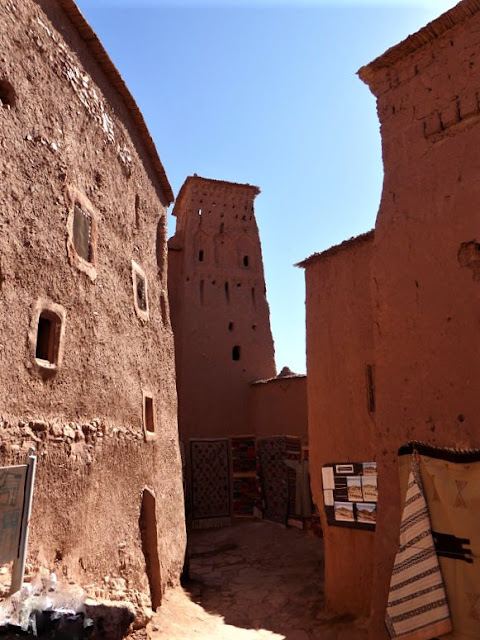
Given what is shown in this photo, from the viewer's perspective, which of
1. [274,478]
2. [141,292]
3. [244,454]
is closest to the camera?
[141,292]

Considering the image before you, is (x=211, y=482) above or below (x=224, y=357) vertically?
below

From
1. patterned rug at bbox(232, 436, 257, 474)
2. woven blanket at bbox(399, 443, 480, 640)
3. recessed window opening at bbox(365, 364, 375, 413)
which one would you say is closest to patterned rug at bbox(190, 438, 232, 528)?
patterned rug at bbox(232, 436, 257, 474)

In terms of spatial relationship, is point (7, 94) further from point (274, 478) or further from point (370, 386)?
point (274, 478)

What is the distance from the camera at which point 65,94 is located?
656 cm

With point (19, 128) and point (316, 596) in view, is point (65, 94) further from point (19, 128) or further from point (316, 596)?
point (316, 596)

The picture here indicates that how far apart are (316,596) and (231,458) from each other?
7296mm

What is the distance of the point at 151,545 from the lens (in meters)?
7.66

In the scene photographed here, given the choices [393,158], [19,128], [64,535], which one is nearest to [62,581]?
[64,535]

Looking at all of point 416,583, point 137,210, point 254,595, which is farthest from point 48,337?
point 254,595

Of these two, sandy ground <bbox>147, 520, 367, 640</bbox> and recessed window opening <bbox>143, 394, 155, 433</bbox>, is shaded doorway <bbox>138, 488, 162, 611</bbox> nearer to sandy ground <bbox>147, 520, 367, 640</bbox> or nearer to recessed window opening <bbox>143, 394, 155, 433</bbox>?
sandy ground <bbox>147, 520, 367, 640</bbox>

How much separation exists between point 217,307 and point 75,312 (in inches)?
440

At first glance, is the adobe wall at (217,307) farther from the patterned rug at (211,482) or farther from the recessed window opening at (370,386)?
the recessed window opening at (370,386)

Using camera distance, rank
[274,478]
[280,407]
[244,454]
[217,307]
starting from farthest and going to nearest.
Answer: [217,307] < [244,454] < [280,407] < [274,478]

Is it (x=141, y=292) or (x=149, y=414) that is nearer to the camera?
(x=149, y=414)
